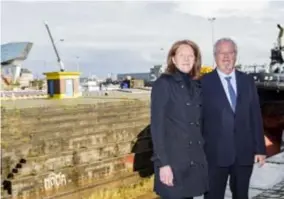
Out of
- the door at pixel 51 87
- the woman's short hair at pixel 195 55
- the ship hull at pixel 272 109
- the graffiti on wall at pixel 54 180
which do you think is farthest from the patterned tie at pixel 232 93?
the ship hull at pixel 272 109

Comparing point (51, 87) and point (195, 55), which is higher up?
point (195, 55)

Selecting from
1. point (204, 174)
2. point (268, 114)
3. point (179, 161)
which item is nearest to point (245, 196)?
point (204, 174)

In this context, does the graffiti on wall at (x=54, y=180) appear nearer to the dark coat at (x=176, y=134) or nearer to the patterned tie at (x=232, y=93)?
the patterned tie at (x=232, y=93)

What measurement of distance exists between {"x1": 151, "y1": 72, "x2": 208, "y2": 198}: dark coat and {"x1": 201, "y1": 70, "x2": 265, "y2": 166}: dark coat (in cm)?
33

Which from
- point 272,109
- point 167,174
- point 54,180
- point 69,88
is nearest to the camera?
point 167,174

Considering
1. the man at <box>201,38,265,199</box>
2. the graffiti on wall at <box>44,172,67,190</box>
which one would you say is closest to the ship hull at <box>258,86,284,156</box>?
the graffiti on wall at <box>44,172,67,190</box>

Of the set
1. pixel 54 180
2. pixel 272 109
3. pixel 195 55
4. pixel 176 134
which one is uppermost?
pixel 195 55

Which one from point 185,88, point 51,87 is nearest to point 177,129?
point 185,88

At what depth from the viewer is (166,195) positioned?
109 inches

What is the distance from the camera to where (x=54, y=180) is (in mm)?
10664

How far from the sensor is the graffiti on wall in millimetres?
10451

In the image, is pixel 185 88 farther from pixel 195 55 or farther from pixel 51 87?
pixel 51 87

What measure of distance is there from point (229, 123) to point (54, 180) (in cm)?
818

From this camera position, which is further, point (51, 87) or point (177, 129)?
point (51, 87)
